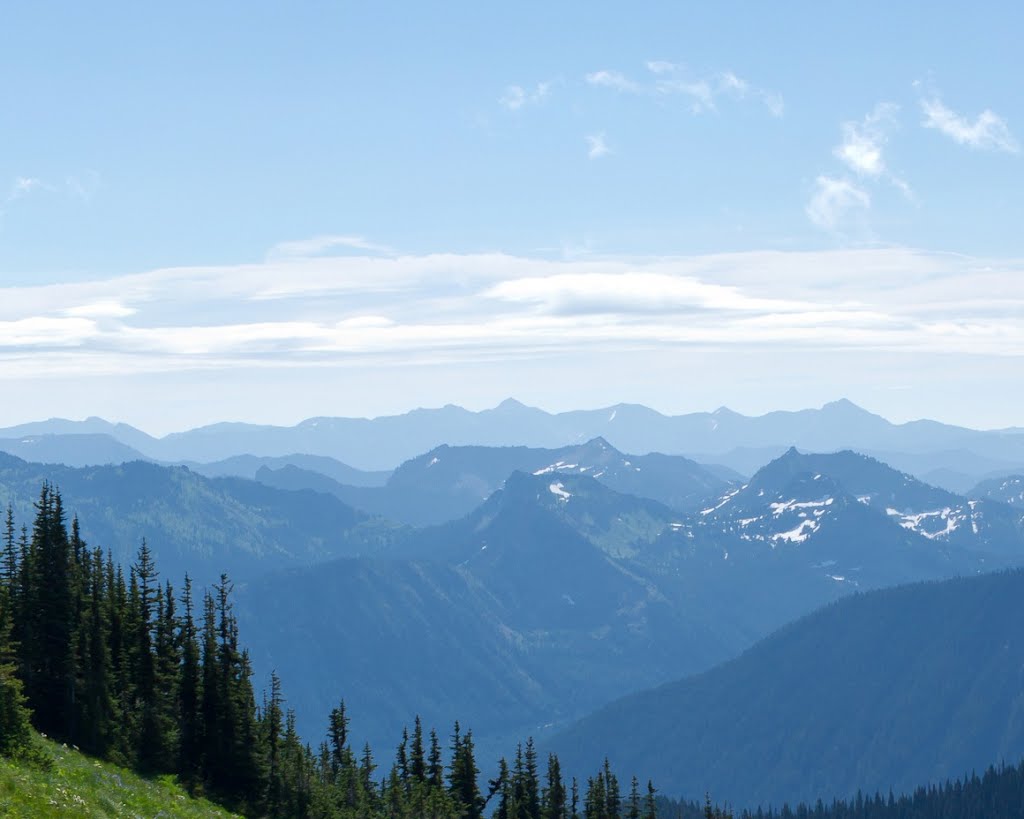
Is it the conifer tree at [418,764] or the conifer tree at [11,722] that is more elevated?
the conifer tree at [11,722]

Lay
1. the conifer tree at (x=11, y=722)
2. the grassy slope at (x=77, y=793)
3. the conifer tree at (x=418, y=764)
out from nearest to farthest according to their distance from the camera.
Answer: the grassy slope at (x=77, y=793), the conifer tree at (x=11, y=722), the conifer tree at (x=418, y=764)

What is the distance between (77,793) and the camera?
40.3 meters

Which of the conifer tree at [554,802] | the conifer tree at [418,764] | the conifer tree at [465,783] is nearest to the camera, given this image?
the conifer tree at [465,783]

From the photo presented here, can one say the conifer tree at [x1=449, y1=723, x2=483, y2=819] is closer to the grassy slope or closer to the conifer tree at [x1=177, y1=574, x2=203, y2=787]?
the conifer tree at [x1=177, y1=574, x2=203, y2=787]

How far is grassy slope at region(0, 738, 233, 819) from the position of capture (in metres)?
35.2

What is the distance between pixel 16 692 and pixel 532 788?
3632 inches

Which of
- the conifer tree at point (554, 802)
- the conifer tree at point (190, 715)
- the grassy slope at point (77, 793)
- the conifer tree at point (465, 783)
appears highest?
the grassy slope at point (77, 793)

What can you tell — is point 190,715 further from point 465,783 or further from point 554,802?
point 554,802

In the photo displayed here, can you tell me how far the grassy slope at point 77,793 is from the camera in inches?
1388

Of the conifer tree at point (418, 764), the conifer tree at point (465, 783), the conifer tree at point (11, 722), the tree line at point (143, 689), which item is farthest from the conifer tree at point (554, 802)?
the conifer tree at point (11, 722)

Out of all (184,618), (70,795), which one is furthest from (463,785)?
(70,795)

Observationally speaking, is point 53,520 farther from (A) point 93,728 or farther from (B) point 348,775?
(B) point 348,775

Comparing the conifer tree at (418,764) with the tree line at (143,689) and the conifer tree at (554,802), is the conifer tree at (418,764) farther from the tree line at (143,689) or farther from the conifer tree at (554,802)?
the conifer tree at (554,802)

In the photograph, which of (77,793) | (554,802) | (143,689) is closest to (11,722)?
(77,793)
